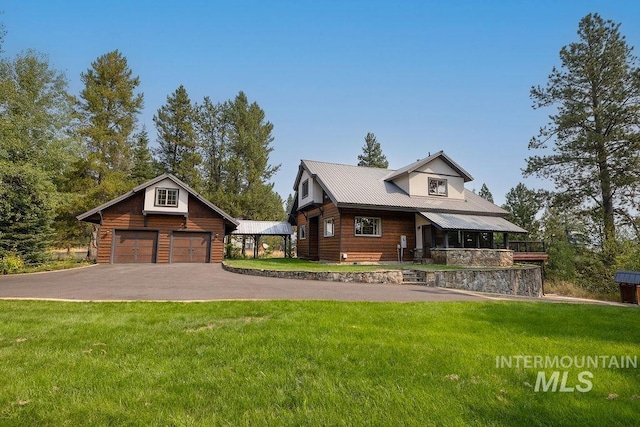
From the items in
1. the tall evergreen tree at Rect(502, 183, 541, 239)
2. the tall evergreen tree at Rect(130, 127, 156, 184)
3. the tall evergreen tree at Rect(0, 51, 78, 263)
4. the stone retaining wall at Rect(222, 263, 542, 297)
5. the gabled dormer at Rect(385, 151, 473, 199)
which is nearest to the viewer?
the stone retaining wall at Rect(222, 263, 542, 297)

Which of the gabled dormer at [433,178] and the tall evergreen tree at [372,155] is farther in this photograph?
the tall evergreen tree at [372,155]

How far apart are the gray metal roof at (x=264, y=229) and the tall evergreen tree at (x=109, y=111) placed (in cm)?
1238

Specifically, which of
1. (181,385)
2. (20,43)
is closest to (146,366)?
(181,385)

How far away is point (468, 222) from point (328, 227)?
824cm

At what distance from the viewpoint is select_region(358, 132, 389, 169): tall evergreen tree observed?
49.1m

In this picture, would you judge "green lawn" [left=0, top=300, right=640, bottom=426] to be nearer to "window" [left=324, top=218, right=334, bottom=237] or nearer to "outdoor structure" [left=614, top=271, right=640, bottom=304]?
"outdoor structure" [left=614, top=271, right=640, bottom=304]

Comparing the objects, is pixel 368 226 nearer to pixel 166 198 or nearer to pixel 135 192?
pixel 166 198

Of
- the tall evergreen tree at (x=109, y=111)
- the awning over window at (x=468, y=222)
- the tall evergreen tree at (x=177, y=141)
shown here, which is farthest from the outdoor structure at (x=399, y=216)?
the tall evergreen tree at (x=109, y=111)

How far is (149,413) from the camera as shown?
2.60 meters

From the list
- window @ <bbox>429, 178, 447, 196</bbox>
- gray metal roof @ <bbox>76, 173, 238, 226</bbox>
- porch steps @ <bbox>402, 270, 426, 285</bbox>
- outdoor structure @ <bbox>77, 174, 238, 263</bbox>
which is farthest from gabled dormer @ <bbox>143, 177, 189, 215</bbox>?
window @ <bbox>429, 178, 447, 196</bbox>

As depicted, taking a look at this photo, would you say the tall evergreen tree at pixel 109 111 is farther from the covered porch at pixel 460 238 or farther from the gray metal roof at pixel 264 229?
the covered porch at pixel 460 238

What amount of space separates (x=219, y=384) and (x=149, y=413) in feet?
2.11

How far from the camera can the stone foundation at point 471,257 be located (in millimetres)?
17219

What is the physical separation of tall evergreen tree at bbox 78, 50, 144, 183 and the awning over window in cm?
2637
